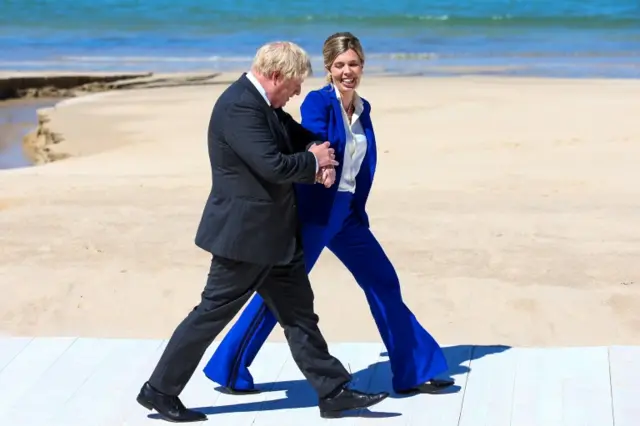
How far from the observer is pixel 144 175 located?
40.2ft

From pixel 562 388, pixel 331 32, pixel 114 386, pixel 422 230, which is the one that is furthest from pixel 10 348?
pixel 331 32

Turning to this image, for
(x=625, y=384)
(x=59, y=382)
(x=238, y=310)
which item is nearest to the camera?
(x=238, y=310)

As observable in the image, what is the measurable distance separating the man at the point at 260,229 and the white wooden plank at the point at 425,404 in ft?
0.39

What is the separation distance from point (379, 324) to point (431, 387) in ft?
1.09

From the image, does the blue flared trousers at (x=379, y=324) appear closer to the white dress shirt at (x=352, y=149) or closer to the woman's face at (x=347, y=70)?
the white dress shirt at (x=352, y=149)

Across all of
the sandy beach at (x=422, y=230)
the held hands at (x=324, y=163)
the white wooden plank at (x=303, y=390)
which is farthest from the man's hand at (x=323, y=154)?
the sandy beach at (x=422, y=230)

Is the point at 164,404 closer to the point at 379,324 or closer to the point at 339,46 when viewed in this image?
the point at 379,324

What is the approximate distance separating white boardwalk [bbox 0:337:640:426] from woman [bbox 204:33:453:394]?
12cm

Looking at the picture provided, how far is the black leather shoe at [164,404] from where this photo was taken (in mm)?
4453

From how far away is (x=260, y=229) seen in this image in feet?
13.8

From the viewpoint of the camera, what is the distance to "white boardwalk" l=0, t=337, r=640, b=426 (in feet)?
14.8

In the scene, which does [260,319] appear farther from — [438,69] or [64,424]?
[438,69]

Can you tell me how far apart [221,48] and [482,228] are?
2553cm

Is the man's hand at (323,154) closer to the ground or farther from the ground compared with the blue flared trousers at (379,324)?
farther from the ground
